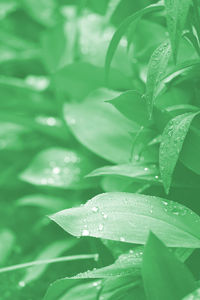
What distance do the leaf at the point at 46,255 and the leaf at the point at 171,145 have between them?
576 mm

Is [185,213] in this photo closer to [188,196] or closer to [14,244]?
[188,196]

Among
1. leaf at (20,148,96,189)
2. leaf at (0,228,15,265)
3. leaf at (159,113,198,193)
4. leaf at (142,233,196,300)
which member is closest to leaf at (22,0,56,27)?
leaf at (20,148,96,189)

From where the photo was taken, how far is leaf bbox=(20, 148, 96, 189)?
1.22 metres

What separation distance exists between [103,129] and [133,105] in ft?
1.06

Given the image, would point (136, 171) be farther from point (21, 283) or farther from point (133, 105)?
point (21, 283)

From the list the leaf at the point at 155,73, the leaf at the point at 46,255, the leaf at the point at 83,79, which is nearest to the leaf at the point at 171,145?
the leaf at the point at 155,73

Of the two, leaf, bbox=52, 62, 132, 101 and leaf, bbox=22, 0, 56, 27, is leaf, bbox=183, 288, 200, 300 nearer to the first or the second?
leaf, bbox=52, 62, 132, 101

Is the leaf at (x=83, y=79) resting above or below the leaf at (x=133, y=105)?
below

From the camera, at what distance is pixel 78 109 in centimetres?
119

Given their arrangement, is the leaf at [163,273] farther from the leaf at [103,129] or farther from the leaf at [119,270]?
the leaf at [103,129]

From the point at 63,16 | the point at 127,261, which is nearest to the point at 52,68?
the point at 63,16

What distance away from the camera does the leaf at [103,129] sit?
1050mm

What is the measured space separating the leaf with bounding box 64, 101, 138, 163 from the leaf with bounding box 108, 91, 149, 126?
0.22 metres

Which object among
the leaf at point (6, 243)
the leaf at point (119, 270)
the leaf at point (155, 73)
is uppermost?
the leaf at point (155, 73)
